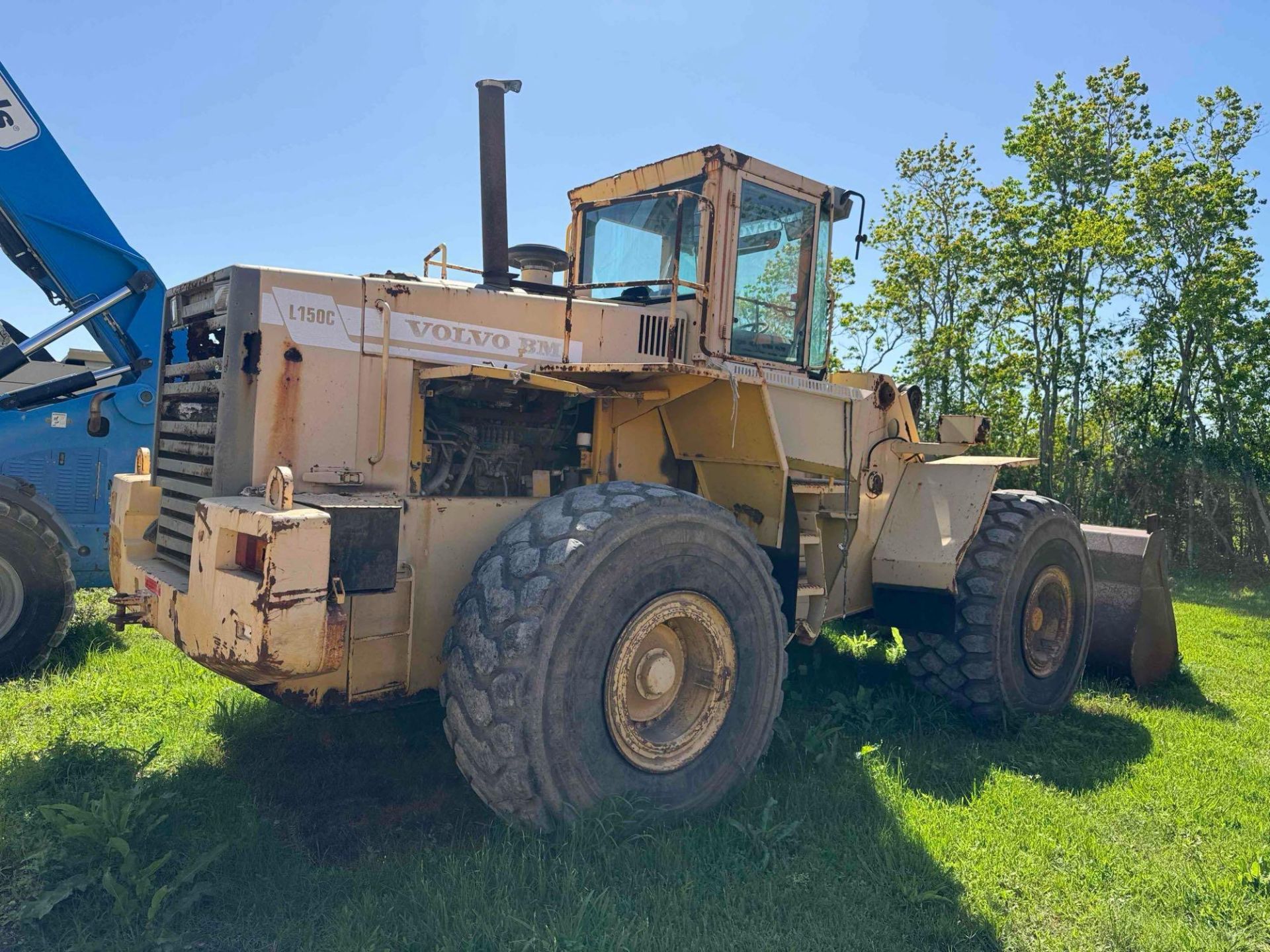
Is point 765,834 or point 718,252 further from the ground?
point 718,252

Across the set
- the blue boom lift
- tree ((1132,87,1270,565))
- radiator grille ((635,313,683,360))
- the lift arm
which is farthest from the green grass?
tree ((1132,87,1270,565))

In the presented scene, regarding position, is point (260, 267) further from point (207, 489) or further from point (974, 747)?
point (974, 747)

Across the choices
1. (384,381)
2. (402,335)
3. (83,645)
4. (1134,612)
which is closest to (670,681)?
(384,381)

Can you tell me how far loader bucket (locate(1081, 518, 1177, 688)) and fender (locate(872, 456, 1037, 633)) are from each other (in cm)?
164

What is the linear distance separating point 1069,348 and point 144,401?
16.0 metres

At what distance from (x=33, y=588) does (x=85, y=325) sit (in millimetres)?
1962

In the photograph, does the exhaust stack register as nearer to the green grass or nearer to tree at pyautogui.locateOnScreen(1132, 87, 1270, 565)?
the green grass

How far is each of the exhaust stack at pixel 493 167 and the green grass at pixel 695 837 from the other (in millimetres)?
2499

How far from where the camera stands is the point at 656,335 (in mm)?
4570

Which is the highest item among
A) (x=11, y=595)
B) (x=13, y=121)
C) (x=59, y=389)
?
(x=13, y=121)

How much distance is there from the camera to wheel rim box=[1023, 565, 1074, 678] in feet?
18.6

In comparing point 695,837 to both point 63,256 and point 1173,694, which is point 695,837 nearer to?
point 1173,694

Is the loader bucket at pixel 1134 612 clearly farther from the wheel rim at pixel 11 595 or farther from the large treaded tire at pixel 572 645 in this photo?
the wheel rim at pixel 11 595

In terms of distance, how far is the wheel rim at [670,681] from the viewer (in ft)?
11.7
